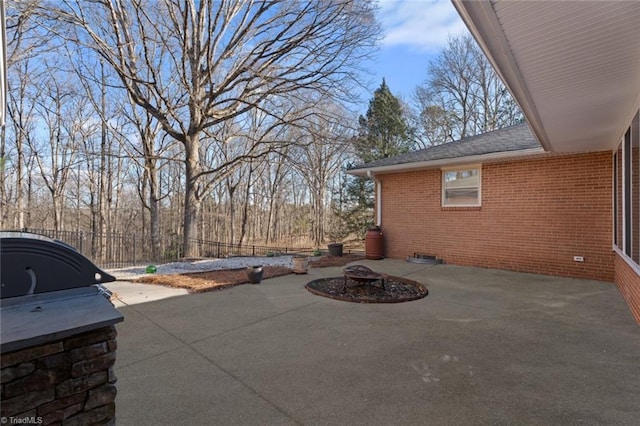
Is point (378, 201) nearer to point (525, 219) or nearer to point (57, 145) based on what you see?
point (525, 219)

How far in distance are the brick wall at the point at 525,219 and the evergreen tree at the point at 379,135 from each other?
35.7 ft

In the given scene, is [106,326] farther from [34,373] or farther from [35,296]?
[35,296]

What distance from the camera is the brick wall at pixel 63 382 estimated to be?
1.34 meters

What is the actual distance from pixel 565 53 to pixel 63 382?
453cm

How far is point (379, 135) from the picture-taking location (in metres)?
20.4

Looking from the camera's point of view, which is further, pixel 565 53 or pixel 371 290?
pixel 371 290

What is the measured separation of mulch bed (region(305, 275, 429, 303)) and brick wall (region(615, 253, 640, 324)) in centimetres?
270

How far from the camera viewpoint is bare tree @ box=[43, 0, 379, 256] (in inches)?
386

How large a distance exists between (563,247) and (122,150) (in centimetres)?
2015

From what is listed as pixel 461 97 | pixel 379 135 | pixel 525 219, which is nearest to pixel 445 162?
pixel 525 219

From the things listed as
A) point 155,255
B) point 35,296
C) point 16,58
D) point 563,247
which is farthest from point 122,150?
point 563,247

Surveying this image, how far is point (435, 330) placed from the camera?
148 inches

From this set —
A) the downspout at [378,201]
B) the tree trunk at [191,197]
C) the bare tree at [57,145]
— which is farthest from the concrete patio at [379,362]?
the bare tree at [57,145]

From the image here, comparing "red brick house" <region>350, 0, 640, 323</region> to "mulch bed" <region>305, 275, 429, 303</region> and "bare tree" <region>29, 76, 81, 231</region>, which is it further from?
"bare tree" <region>29, 76, 81, 231</region>
